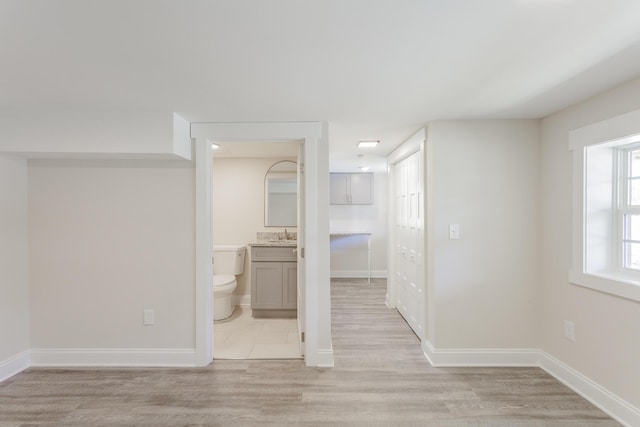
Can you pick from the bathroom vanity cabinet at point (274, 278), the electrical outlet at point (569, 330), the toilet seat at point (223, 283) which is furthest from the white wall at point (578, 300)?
the toilet seat at point (223, 283)

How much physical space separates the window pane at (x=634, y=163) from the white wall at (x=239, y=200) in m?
3.43

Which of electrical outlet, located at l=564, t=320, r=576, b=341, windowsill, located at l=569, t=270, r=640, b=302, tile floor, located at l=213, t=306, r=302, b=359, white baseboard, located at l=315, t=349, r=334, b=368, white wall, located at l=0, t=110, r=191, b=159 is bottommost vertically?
tile floor, located at l=213, t=306, r=302, b=359

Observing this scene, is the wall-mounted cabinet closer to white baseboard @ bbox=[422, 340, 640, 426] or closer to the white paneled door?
the white paneled door

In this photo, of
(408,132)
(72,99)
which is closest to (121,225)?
(72,99)

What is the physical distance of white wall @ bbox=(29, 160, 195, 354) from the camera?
276 centimetres

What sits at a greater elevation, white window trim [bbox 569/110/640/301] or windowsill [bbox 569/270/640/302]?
white window trim [bbox 569/110/640/301]

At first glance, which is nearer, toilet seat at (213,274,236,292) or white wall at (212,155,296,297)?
toilet seat at (213,274,236,292)

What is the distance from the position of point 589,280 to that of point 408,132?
1.85m

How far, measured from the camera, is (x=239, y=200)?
4547 millimetres

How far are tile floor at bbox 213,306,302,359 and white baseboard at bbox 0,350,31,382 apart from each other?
58.8 inches

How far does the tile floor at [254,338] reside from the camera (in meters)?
2.94

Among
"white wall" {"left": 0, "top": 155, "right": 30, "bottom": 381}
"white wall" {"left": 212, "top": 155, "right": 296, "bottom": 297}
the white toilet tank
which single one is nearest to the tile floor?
the white toilet tank

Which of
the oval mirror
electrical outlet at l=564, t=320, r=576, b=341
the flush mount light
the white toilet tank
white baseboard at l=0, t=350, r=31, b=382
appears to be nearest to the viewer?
electrical outlet at l=564, t=320, r=576, b=341

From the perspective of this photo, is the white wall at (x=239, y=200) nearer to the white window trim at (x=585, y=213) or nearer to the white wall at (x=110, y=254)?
the white wall at (x=110, y=254)
